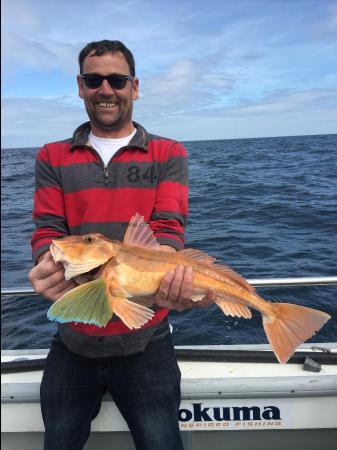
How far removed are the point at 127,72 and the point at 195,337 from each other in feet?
13.0

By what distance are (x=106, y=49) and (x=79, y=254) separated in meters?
1.60

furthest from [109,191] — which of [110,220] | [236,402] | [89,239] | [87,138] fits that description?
[236,402]

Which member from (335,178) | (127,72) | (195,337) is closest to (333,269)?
(195,337)

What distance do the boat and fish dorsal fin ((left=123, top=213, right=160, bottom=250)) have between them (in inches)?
56.0

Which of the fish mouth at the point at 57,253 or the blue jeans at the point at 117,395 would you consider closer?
the fish mouth at the point at 57,253

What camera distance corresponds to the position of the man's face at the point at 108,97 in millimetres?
3076

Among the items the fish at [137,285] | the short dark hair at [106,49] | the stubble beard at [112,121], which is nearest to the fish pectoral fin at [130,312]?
the fish at [137,285]

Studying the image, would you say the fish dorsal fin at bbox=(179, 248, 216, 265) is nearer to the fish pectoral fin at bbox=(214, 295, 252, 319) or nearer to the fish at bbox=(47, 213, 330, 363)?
the fish at bbox=(47, 213, 330, 363)

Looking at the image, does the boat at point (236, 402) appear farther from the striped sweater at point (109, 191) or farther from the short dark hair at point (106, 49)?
the short dark hair at point (106, 49)

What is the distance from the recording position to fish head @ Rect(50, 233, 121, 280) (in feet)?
7.84

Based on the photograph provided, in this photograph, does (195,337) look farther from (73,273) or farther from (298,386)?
(73,273)

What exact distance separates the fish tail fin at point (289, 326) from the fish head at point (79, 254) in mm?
1156

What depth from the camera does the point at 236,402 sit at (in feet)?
11.3

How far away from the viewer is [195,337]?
597cm
